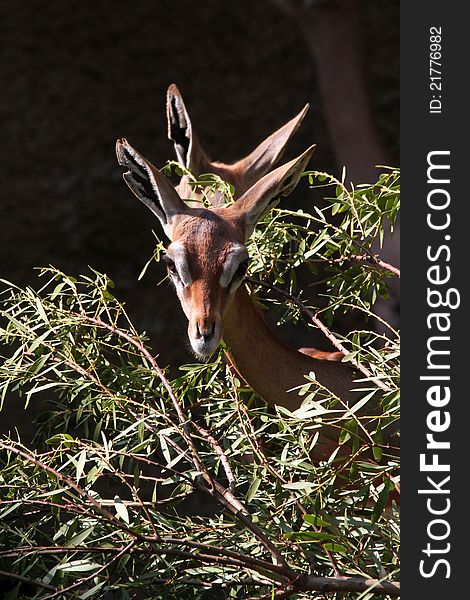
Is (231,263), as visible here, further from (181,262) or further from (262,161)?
(262,161)

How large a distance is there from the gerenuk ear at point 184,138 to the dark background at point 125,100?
182 centimetres

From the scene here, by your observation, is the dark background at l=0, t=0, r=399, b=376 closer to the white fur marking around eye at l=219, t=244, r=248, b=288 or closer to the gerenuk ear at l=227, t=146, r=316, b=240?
the gerenuk ear at l=227, t=146, r=316, b=240

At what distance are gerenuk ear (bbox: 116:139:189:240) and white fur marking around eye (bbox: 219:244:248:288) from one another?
0.58 feet

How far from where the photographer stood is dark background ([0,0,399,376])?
5.23 metres

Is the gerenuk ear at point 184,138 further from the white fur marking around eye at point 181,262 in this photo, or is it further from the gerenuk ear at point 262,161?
the white fur marking around eye at point 181,262

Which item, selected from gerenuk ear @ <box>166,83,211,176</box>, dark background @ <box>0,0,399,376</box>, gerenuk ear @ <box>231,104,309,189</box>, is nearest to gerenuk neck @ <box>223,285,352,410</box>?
gerenuk ear @ <box>166,83,211,176</box>

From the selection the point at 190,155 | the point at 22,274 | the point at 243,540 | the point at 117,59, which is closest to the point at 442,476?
the point at 243,540

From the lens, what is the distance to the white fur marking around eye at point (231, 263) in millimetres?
1951

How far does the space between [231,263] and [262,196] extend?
0.23 meters

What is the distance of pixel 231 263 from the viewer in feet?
6.41

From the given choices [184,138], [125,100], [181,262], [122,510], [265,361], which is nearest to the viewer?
[122,510]

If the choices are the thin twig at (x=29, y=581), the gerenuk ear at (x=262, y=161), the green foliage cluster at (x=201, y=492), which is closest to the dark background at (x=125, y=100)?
the gerenuk ear at (x=262, y=161)

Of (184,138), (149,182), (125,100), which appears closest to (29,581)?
(149,182)

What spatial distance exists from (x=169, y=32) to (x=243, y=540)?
4.28m
